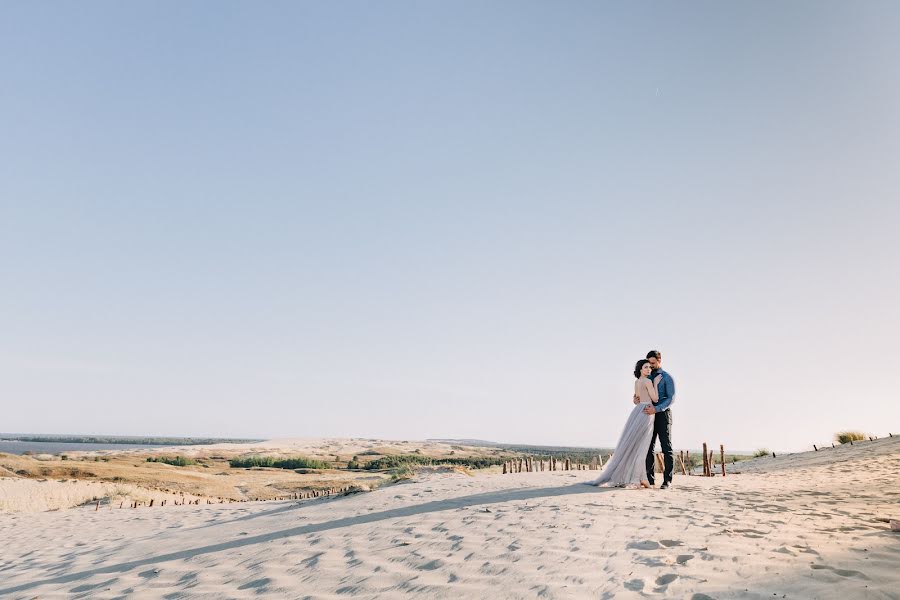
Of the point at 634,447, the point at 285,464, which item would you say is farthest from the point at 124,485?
the point at 634,447

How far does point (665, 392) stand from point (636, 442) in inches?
42.9

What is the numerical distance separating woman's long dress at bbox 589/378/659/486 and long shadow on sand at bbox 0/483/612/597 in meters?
0.51

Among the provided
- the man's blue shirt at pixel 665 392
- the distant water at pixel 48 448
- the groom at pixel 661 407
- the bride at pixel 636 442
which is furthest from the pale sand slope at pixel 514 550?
the distant water at pixel 48 448

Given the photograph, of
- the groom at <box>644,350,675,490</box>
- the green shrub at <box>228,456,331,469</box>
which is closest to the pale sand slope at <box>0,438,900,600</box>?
the groom at <box>644,350,675,490</box>

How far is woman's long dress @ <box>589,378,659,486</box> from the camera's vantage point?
10031mm

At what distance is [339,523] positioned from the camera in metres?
8.52

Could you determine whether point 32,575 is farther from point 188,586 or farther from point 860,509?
point 860,509

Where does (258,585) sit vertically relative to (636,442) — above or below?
below

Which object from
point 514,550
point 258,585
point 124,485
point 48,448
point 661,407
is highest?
point 661,407

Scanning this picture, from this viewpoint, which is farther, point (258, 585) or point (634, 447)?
point (634, 447)

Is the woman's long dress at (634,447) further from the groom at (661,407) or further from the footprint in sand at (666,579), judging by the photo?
the footprint in sand at (666,579)

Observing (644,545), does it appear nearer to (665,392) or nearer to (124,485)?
(665,392)

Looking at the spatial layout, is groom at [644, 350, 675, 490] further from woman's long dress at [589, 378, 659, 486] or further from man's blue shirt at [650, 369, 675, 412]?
woman's long dress at [589, 378, 659, 486]

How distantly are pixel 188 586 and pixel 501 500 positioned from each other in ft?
16.4
